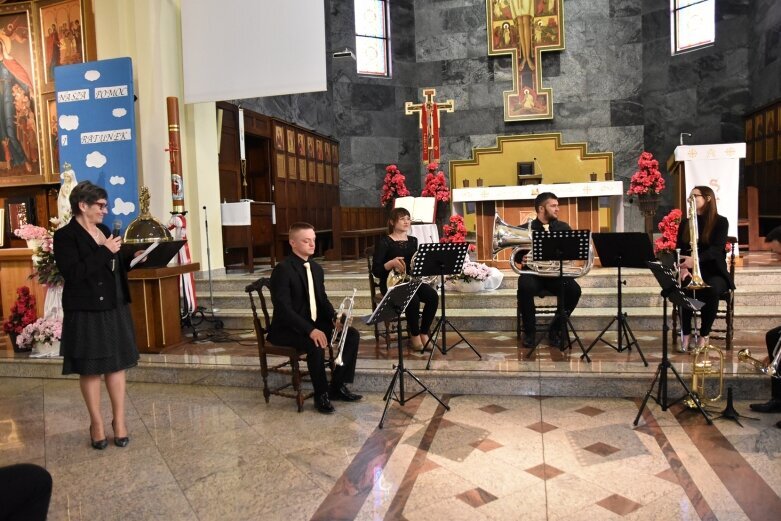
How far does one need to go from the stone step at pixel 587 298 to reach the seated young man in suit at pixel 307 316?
103 inches

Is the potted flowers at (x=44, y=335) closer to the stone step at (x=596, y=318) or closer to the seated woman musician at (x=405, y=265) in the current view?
the stone step at (x=596, y=318)

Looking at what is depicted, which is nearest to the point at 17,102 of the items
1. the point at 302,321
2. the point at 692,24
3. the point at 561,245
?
the point at 302,321

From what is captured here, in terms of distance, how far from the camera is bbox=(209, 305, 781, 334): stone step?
6.19 m

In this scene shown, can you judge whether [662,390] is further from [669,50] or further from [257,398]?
[669,50]

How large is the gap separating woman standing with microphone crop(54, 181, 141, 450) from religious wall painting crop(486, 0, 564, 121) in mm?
12221

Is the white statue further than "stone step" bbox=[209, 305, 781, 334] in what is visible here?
Yes

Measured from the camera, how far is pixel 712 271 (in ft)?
17.4

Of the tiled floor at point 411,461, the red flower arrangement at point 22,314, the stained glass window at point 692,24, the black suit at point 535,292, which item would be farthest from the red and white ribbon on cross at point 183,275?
the stained glass window at point 692,24

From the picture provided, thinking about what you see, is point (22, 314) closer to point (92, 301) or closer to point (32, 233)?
point (32, 233)

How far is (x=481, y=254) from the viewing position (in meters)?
8.77

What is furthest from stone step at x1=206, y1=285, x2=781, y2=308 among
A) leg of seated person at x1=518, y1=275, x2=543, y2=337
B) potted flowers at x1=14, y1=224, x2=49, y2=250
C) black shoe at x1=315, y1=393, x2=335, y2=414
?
black shoe at x1=315, y1=393, x2=335, y2=414

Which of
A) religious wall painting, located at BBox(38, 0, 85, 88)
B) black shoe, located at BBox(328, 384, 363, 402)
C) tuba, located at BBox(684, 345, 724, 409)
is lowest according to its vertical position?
black shoe, located at BBox(328, 384, 363, 402)

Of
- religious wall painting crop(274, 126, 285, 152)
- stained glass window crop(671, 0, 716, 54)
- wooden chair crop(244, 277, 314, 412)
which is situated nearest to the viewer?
wooden chair crop(244, 277, 314, 412)

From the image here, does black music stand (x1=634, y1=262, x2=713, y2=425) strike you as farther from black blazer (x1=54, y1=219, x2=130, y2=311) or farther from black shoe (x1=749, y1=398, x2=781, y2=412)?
black blazer (x1=54, y1=219, x2=130, y2=311)
